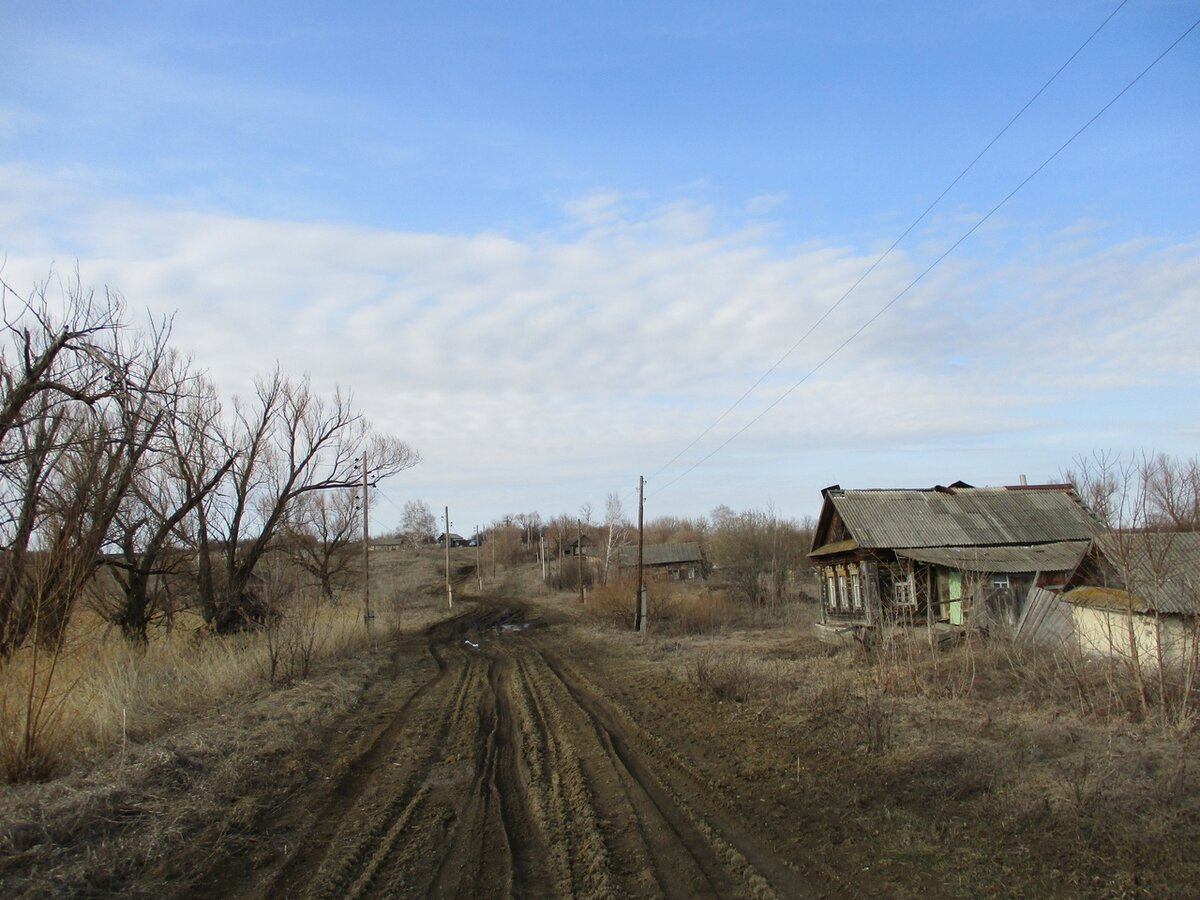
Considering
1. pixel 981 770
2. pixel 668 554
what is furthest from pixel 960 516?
pixel 668 554

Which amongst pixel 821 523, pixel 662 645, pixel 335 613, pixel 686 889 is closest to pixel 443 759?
pixel 686 889

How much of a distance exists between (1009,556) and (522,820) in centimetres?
2084

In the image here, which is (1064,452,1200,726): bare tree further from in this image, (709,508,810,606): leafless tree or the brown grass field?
(709,508,810,606): leafless tree

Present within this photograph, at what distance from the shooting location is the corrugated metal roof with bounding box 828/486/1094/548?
25.4m

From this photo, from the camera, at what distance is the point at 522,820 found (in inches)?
262

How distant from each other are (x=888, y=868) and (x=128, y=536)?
16369 mm

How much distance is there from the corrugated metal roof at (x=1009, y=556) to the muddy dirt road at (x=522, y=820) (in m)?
13.8

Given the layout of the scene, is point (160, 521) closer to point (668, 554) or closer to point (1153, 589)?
point (1153, 589)

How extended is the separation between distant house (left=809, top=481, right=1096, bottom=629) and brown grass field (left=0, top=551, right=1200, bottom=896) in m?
9.89

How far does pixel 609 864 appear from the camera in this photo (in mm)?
5504

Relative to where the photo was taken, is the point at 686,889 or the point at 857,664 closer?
the point at 686,889

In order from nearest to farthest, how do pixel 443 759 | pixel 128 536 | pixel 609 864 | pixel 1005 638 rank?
pixel 609 864 → pixel 443 759 → pixel 1005 638 → pixel 128 536

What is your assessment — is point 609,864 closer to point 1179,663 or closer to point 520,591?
point 1179,663

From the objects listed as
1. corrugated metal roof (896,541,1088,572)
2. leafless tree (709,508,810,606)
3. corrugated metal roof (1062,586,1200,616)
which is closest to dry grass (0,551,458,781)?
corrugated metal roof (1062,586,1200,616)
